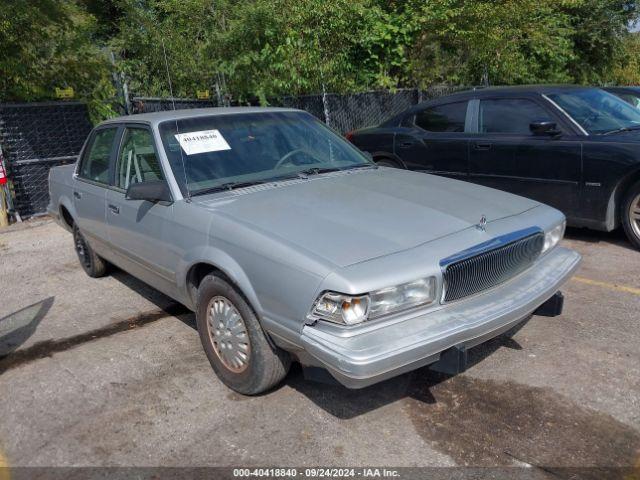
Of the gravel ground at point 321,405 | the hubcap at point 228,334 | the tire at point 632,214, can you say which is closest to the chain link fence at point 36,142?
the gravel ground at point 321,405

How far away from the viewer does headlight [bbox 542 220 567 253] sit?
11.7 ft

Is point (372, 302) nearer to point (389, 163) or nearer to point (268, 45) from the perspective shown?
point (389, 163)

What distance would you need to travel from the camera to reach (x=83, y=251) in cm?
577

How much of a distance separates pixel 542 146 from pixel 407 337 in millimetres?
4111

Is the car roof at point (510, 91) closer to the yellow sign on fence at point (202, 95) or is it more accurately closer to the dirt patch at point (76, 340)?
the dirt patch at point (76, 340)

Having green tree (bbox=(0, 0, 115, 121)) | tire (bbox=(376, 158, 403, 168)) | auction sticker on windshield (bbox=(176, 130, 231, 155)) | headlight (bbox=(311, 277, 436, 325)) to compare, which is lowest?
tire (bbox=(376, 158, 403, 168))

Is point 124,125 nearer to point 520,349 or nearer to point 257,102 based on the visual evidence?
point 520,349

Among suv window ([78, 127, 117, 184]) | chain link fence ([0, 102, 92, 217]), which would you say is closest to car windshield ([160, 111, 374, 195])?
suv window ([78, 127, 117, 184])

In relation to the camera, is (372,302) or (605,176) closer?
(372,302)

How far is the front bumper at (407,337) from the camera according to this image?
2.58 metres

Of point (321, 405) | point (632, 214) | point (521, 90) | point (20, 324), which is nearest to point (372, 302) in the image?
point (321, 405)

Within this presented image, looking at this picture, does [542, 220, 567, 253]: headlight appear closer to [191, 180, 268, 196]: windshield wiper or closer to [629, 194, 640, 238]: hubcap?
[191, 180, 268, 196]: windshield wiper

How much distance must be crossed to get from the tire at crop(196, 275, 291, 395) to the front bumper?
43 centimetres

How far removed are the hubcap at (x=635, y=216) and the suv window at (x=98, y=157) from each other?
15.8ft
